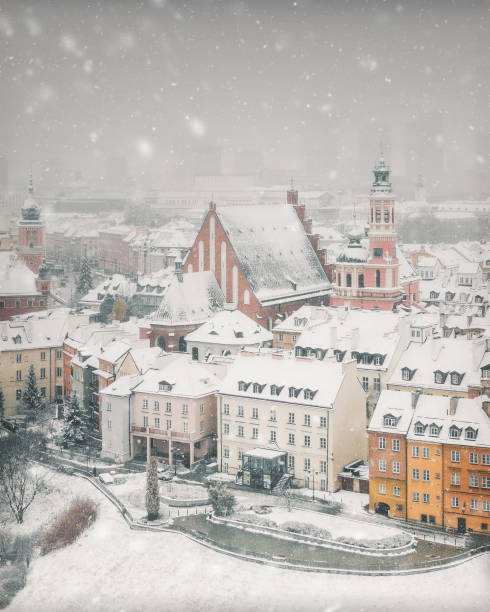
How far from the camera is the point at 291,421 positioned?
97.9 ft

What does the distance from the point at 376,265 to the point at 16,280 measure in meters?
19.2

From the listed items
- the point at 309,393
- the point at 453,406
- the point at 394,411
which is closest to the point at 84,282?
the point at 309,393

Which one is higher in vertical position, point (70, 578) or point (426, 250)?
point (426, 250)

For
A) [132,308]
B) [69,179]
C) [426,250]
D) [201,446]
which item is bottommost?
[201,446]

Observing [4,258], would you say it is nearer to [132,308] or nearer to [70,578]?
[132,308]

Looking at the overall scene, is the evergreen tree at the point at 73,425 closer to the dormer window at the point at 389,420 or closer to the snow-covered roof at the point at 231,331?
the snow-covered roof at the point at 231,331

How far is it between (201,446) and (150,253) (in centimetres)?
4213

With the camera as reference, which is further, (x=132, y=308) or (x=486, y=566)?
(x=132, y=308)

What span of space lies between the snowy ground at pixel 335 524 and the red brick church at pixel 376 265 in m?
18.5

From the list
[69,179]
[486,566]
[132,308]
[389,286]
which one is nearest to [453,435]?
[486,566]

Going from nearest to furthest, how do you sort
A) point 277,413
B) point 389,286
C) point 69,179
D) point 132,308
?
point 277,413 < point 389,286 < point 132,308 < point 69,179

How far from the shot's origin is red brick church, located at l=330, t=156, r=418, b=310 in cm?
4428

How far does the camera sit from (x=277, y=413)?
3017cm

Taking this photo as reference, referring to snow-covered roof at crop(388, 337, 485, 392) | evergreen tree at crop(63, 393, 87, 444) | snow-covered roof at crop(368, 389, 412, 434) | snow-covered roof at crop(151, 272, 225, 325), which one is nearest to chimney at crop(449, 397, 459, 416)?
snow-covered roof at crop(368, 389, 412, 434)
